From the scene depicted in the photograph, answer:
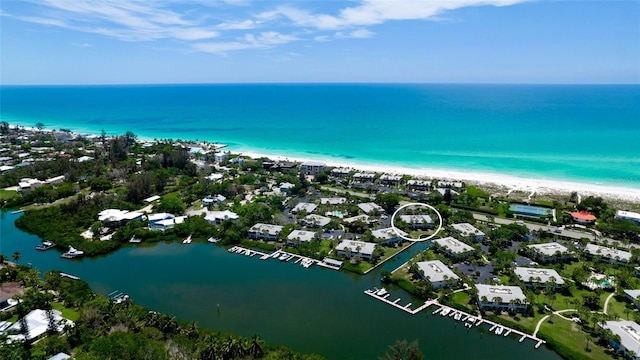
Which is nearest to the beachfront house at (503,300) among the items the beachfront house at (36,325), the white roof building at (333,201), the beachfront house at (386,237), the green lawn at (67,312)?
the beachfront house at (386,237)

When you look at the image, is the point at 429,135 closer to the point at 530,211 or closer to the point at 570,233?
the point at 530,211

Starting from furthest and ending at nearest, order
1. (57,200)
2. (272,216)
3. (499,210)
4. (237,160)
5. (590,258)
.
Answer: (237,160) < (57,200) < (499,210) < (272,216) < (590,258)

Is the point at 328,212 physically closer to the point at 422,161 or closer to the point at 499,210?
the point at 499,210

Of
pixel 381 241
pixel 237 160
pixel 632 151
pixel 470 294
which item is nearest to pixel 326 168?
pixel 237 160

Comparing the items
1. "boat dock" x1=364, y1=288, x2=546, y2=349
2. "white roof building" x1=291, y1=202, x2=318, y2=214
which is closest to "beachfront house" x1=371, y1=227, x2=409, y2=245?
"boat dock" x1=364, y1=288, x2=546, y2=349

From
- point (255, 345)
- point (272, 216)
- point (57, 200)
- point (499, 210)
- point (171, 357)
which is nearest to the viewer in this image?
point (171, 357)

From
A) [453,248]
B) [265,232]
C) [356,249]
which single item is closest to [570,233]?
[453,248]

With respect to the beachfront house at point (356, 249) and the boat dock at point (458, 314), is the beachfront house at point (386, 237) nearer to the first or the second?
the beachfront house at point (356, 249)

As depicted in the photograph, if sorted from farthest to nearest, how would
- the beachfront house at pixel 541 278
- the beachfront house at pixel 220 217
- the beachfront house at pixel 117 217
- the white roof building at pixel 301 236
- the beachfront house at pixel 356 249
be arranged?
the beachfront house at pixel 220 217 < the beachfront house at pixel 117 217 < the white roof building at pixel 301 236 < the beachfront house at pixel 356 249 < the beachfront house at pixel 541 278
